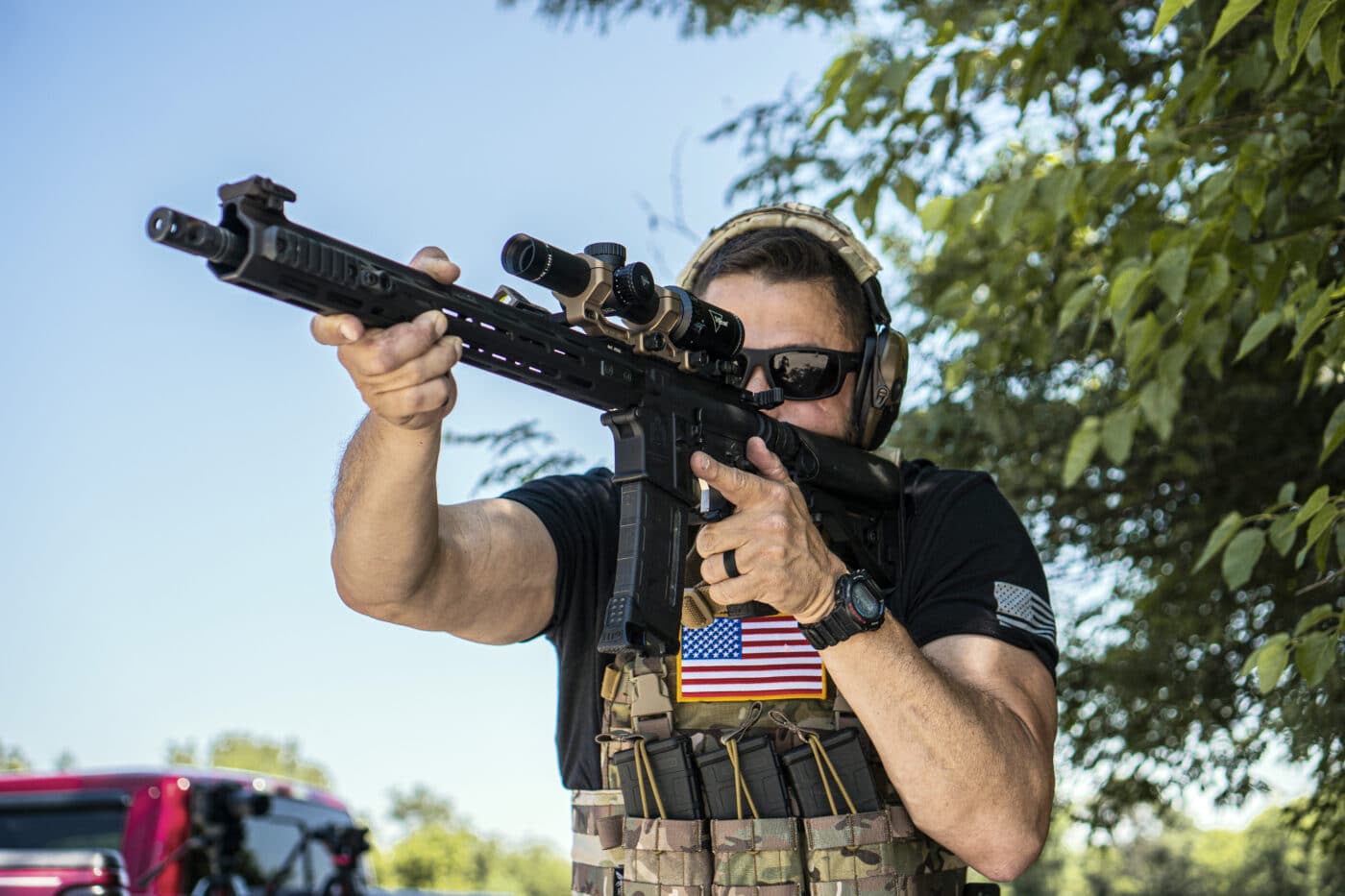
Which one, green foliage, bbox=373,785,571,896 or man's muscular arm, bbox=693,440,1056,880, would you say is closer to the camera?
man's muscular arm, bbox=693,440,1056,880

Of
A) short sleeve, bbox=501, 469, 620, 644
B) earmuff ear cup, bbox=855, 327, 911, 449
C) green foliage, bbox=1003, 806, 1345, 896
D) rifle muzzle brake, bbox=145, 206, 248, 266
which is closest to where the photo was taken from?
rifle muzzle brake, bbox=145, 206, 248, 266

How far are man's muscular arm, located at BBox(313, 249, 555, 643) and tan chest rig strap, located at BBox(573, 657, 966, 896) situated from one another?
312 mm

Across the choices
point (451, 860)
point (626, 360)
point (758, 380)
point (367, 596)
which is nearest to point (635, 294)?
point (626, 360)

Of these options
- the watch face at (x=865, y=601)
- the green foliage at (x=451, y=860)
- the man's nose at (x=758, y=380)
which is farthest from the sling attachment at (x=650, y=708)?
the green foliage at (x=451, y=860)

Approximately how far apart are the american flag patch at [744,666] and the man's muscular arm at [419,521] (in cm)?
37

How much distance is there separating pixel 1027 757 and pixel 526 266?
5.00 ft

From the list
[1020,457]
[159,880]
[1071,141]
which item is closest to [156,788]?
[159,880]

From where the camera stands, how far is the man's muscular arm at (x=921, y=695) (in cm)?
250

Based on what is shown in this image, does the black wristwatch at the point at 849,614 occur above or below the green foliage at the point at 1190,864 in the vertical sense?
above

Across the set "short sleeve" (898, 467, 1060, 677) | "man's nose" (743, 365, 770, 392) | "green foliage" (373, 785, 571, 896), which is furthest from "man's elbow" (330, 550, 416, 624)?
"green foliage" (373, 785, 571, 896)

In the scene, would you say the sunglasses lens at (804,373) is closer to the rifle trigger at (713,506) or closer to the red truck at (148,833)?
the rifle trigger at (713,506)

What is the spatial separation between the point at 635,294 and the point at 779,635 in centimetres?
97

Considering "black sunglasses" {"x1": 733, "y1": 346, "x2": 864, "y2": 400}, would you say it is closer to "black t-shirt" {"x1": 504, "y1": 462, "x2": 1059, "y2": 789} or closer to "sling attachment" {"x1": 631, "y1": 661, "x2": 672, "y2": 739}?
"black t-shirt" {"x1": 504, "y1": 462, "x2": 1059, "y2": 789}

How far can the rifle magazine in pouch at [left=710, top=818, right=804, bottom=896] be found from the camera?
274 centimetres
